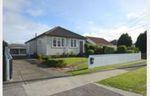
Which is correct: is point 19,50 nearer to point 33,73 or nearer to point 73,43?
point 73,43

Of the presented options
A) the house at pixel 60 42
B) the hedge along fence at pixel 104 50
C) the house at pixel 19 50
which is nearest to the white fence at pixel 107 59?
the hedge along fence at pixel 104 50

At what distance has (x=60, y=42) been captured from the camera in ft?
68.7

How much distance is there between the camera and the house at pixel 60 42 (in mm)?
20094

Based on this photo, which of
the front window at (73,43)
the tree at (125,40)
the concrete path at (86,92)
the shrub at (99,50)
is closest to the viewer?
the concrete path at (86,92)

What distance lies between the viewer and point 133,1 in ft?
9.80

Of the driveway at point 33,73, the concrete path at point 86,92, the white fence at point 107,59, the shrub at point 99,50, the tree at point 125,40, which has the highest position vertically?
the tree at point 125,40

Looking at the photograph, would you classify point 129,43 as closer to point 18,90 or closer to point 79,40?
point 79,40

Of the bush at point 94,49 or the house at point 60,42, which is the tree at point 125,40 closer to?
the bush at point 94,49

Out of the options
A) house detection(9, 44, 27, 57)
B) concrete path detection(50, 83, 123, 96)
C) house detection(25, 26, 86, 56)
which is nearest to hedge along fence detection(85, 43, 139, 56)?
house detection(25, 26, 86, 56)

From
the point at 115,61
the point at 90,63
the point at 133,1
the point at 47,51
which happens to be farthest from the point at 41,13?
the point at 47,51

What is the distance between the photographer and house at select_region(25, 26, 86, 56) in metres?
20.1

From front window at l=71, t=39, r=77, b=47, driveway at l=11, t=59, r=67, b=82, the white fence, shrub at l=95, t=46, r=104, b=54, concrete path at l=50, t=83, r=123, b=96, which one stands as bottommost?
concrete path at l=50, t=83, r=123, b=96

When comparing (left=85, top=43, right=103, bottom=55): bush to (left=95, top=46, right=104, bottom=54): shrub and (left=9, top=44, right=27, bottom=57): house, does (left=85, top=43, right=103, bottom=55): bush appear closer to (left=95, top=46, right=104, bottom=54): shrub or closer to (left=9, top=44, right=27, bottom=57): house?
(left=95, top=46, right=104, bottom=54): shrub

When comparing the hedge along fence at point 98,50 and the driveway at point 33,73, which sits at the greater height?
the hedge along fence at point 98,50
